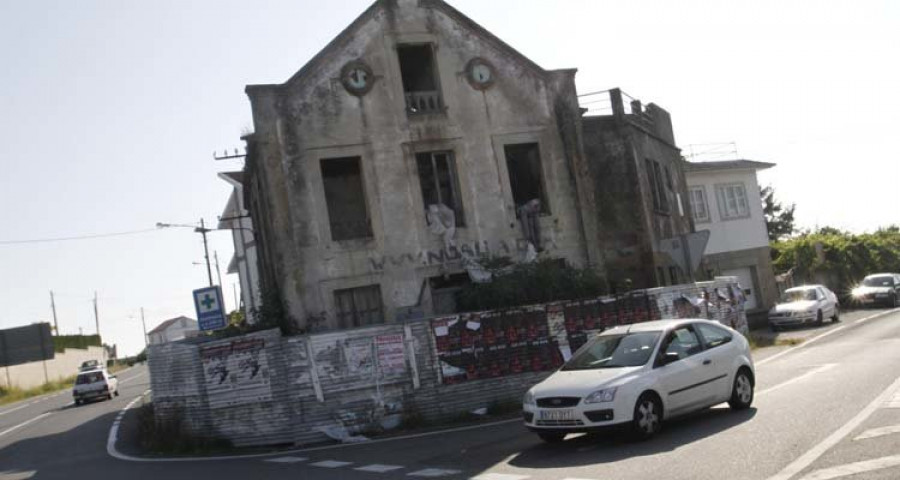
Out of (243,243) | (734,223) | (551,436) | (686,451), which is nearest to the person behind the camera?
(686,451)

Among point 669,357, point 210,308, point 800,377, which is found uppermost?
point 210,308

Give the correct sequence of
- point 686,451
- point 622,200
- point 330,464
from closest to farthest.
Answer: point 686,451
point 330,464
point 622,200

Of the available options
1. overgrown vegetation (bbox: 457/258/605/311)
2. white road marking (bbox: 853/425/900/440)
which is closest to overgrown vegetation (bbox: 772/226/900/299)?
overgrown vegetation (bbox: 457/258/605/311)

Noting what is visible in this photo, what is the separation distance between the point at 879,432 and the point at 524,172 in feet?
50.4

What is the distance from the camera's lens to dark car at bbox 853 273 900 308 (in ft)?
133

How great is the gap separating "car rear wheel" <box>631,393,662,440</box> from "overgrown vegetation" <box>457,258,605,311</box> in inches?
325

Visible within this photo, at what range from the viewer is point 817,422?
10.9 m

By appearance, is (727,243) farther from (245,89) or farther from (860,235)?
(245,89)

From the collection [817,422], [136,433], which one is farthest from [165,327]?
[817,422]

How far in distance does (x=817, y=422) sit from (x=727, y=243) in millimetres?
30289

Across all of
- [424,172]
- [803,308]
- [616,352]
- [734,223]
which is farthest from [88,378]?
[616,352]

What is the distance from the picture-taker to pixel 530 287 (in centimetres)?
Answer: 2038

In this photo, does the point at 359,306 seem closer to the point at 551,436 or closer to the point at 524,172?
the point at 524,172

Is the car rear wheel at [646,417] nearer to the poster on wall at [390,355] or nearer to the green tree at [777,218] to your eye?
the poster on wall at [390,355]
